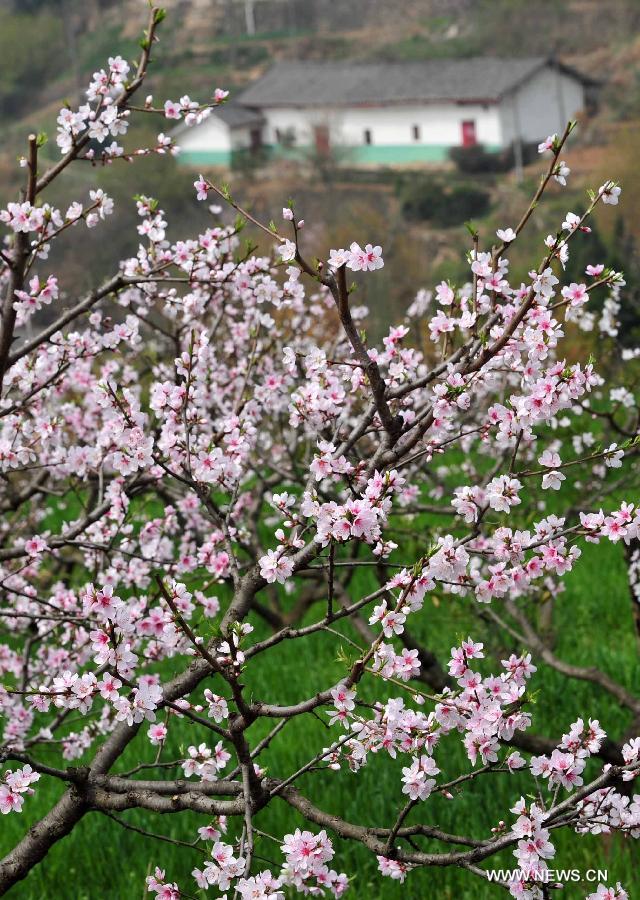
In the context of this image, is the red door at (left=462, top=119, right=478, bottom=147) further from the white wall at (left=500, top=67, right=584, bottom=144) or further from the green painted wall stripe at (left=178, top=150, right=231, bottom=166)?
the green painted wall stripe at (left=178, top=150, right=231, bottom=166)

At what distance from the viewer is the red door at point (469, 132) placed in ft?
121

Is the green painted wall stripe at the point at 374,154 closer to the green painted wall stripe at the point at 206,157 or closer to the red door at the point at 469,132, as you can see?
the green painted wall stripe at the point at 206,157

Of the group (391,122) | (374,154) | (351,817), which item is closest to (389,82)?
(391,122)

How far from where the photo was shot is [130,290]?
4.95 metres

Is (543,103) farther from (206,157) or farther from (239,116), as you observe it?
(206,157)

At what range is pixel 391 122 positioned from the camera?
124ft

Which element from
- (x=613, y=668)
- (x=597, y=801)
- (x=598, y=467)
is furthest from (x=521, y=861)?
(x=598, y=467)

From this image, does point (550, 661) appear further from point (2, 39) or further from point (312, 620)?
point (2, 39)

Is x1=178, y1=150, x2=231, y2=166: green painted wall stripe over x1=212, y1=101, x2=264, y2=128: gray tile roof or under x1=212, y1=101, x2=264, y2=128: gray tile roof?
under

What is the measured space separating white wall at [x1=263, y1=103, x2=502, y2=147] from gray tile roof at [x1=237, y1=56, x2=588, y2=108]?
0.34 metres

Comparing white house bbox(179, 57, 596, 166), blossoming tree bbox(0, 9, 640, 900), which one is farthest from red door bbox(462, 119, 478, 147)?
blossoming tree bbox(0, 9, 640, 900)

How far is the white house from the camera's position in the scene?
1436 inches

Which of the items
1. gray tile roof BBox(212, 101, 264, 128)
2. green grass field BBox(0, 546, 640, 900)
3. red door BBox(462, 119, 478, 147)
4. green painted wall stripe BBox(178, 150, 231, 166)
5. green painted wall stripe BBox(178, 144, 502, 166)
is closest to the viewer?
green grass field BBox(0, 546, 640, 900)

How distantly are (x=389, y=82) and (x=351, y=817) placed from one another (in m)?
36.8
